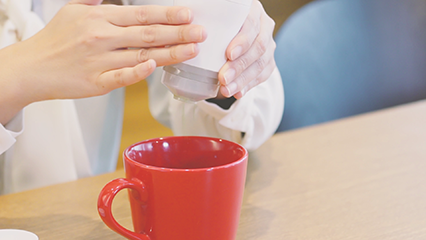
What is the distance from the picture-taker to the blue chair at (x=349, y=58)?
0.86 metres

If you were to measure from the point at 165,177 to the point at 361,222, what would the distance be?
0.67 feet

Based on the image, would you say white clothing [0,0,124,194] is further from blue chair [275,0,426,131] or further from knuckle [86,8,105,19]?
blue chair [275,0,426,131]

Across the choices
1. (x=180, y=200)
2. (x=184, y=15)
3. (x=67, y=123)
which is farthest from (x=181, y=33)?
(x=67, y=123)

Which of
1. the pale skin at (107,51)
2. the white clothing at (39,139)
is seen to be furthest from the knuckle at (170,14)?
the white clothing at (39,139)

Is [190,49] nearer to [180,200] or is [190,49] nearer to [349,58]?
[180,200]

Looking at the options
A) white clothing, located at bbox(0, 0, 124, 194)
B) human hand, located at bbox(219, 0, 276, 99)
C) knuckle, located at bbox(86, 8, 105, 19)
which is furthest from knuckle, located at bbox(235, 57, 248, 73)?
white clothing, located at bbox(0, 0, 124, 194)

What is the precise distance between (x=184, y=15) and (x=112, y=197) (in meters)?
0.14

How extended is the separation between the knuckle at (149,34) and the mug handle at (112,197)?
116 mm

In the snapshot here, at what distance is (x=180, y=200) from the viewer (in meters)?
0.28

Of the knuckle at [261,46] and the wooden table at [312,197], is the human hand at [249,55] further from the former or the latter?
the wooden table at [312,197]

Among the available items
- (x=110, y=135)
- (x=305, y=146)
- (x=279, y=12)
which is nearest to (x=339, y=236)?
(x=305, y=146)

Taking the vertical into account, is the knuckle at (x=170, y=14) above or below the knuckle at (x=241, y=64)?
above

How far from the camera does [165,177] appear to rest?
28 cm

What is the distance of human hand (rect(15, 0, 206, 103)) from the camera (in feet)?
1.04
